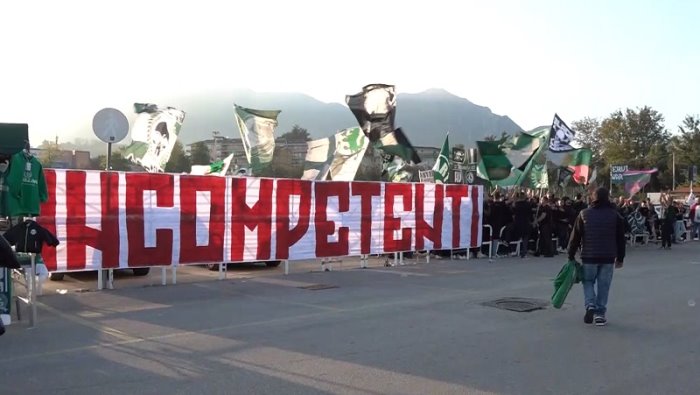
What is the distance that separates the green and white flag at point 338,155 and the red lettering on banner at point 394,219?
8.38ft

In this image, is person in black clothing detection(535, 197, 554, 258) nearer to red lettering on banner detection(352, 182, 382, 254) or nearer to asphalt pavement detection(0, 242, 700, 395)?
asphalt pavement detection(0, 242, 700, 395)

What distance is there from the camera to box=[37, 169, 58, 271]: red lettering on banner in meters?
10.2

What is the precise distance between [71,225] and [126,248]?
1.07 meters

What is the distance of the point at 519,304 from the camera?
9844mm

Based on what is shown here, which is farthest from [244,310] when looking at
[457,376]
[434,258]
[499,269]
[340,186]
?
[434,258]

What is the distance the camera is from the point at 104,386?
5.47 metres

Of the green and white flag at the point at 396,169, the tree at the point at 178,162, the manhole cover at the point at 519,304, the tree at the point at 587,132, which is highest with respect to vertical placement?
the tree at the point at 587,132

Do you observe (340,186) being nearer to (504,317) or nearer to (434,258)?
(434,258)

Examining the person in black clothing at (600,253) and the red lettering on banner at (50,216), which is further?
the red lettering on banner at (50,216)

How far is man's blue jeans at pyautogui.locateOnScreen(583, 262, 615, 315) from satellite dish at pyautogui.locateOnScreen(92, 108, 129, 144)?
27.6 ft

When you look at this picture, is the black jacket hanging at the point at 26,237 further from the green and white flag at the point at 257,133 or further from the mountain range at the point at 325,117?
the mountain range at the point at 325,117

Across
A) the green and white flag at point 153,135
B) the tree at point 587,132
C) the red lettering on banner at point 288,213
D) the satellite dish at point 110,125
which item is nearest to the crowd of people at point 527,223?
the red lettering on banner at point 288,213

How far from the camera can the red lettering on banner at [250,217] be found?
12.5 m

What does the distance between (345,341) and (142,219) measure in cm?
571
